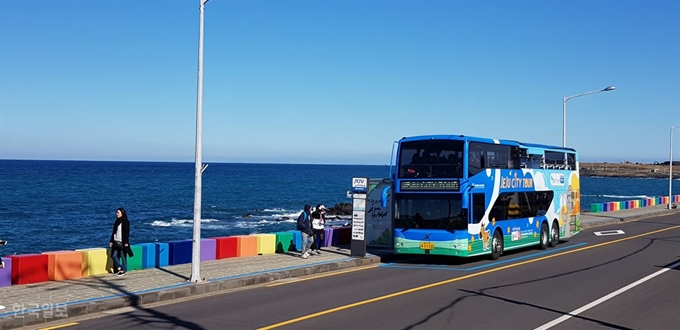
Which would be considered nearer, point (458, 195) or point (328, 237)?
point (458, 195)

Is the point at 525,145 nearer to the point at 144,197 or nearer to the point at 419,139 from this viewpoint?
the point at 419,139

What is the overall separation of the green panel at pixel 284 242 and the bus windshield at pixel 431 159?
13.6 feet

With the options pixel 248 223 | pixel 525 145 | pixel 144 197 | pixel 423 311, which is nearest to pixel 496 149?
pixel 525 145

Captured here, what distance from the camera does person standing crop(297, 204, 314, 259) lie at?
793 inches

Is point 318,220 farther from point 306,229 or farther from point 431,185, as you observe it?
point 431,185

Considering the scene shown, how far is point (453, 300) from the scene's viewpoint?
550 inches

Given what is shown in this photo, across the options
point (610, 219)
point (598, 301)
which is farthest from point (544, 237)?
point (610, 219)

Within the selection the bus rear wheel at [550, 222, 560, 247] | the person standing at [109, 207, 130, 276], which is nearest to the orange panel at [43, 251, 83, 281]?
the person standing at [109, 207, 130, 276]

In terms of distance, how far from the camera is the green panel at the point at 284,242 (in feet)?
71.7

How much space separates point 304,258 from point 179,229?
32.1m

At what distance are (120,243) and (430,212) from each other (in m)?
9.12

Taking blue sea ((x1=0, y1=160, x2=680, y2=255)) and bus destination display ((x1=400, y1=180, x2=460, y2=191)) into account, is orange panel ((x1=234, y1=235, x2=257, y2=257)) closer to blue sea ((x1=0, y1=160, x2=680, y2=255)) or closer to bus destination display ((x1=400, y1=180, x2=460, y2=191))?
bus destination display ((x1=400, y1=180, x2=460, y2=191))

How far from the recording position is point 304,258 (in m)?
20.2

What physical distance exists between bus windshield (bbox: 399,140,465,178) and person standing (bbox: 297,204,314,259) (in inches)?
123
